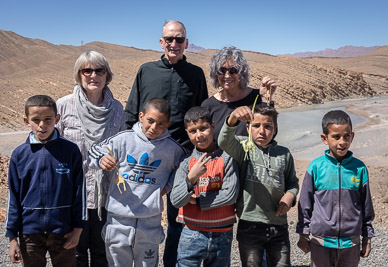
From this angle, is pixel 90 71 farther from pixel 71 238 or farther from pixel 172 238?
pixel 172 238

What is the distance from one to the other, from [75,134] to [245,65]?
150cm

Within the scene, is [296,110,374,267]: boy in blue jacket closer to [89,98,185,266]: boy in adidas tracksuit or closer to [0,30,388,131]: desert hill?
[89,98,185,266]: boy in adidas tracksuit

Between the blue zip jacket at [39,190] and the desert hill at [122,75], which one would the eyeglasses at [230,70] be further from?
the desert hill at [122,75]

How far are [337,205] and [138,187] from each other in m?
1.41

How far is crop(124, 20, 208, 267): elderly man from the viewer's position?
325 cm

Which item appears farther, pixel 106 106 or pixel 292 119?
pixel 292 119

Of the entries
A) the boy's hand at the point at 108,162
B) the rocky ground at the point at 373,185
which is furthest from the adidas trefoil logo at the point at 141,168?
the rocky ground at the point at 373,185

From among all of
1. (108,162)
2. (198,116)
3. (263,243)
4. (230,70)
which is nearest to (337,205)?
(263,243)

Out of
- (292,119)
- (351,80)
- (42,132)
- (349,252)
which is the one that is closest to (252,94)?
(349,252)

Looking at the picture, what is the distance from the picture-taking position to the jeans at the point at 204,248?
8.97 ft

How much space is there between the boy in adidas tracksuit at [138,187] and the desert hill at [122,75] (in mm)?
15307

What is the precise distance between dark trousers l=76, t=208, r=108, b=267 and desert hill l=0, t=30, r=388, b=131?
15.2 metres

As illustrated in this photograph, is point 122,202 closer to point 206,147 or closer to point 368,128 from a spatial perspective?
point 206,147

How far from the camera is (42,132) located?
2688 millimetres
